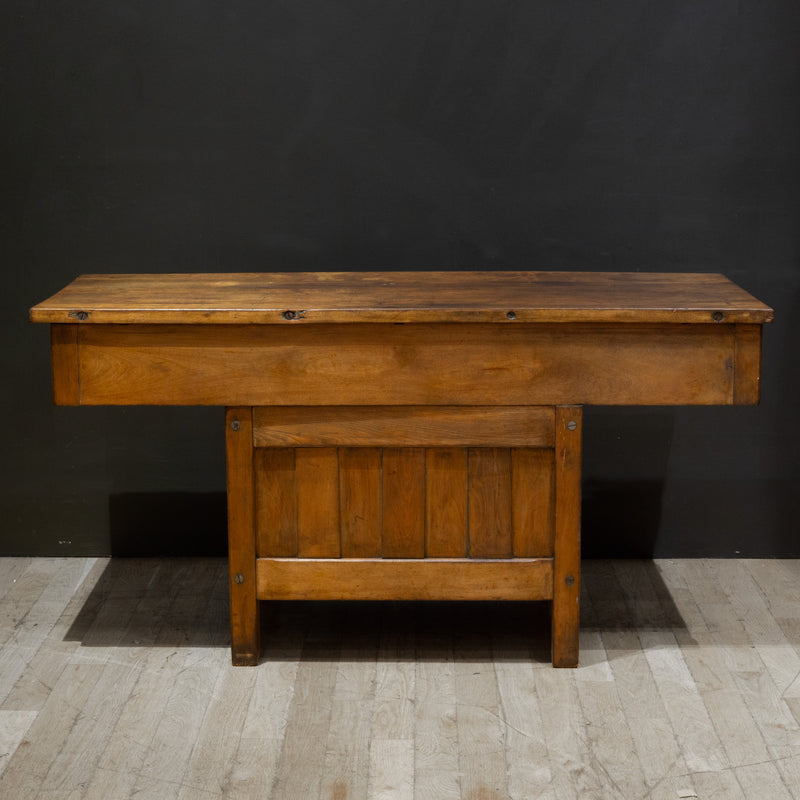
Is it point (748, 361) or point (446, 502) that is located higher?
point (748, 361)

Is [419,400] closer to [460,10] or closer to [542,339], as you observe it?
[542,339]

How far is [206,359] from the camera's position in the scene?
2865mm

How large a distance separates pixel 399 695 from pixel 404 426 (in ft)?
2.02

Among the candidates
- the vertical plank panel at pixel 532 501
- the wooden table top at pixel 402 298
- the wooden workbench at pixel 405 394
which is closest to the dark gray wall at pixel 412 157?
the wooden table top at pixel 402 298

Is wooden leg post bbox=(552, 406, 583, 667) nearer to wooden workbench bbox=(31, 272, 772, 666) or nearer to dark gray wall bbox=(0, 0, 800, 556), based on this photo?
wooden workbench bbox=(31, 272, 772, 666)

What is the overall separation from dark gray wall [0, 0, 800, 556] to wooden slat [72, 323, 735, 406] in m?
0.76

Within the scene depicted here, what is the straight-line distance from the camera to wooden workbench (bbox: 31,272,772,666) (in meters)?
2.83

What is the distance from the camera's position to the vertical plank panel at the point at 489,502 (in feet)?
9.73

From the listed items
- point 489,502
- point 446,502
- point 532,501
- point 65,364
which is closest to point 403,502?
point 446,502

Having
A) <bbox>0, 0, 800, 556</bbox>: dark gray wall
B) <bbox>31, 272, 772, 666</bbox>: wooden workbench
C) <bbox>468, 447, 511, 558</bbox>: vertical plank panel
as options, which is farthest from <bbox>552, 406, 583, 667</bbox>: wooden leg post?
<bbox>0, 0, 800, 556</bbox>: dark gray wall

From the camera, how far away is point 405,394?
2879mm

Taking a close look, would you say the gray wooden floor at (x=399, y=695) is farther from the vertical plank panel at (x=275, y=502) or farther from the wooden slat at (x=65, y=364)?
the wooden slat at (x=65, y=364)

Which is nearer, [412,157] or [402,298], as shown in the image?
[402,298]

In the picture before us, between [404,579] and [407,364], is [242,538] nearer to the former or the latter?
[404,579]
